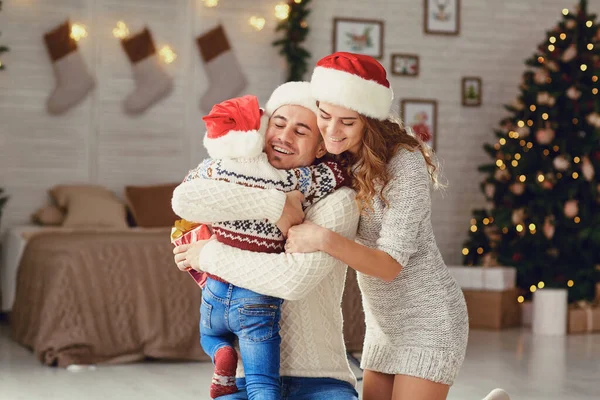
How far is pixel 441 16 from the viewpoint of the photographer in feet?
24.3

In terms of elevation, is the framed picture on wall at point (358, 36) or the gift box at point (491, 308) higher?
the framed picture on wall at point (358, 36)

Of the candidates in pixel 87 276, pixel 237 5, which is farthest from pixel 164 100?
pixel 87 276

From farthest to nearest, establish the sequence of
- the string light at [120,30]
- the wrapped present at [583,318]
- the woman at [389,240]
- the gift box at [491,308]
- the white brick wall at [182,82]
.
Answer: the string light at [120,30], the white brick wall at [182,82], the gift box at [491,308], the wrapped present at [583,318], the woman at [389,240]

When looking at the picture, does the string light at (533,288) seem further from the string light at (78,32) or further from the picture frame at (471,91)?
the string light at (78,32)

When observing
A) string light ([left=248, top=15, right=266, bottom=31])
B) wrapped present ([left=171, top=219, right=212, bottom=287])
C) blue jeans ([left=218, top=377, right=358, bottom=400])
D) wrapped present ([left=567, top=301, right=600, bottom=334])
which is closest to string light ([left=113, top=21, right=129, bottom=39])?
string light ([left=248, top=15, right=266, bottom=31])

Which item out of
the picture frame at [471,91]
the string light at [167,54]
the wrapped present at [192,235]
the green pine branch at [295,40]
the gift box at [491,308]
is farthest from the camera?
the picture frame at [471,91]

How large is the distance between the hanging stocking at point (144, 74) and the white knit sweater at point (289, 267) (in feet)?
15.7

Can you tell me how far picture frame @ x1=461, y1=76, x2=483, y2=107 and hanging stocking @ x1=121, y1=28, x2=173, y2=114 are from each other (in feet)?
8.28

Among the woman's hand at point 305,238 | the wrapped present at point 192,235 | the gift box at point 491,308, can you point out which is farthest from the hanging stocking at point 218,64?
the woman's hand at point 305,238

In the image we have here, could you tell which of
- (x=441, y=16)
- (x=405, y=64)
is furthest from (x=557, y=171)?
(x=441, y=16)

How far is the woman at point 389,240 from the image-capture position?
2.08 m

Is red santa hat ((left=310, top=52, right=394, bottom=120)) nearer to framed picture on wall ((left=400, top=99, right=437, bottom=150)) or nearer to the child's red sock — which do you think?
the child's red sock

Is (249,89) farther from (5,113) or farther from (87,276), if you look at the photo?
(87,276)

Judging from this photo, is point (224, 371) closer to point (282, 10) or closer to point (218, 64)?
Result: point (218, 64)
